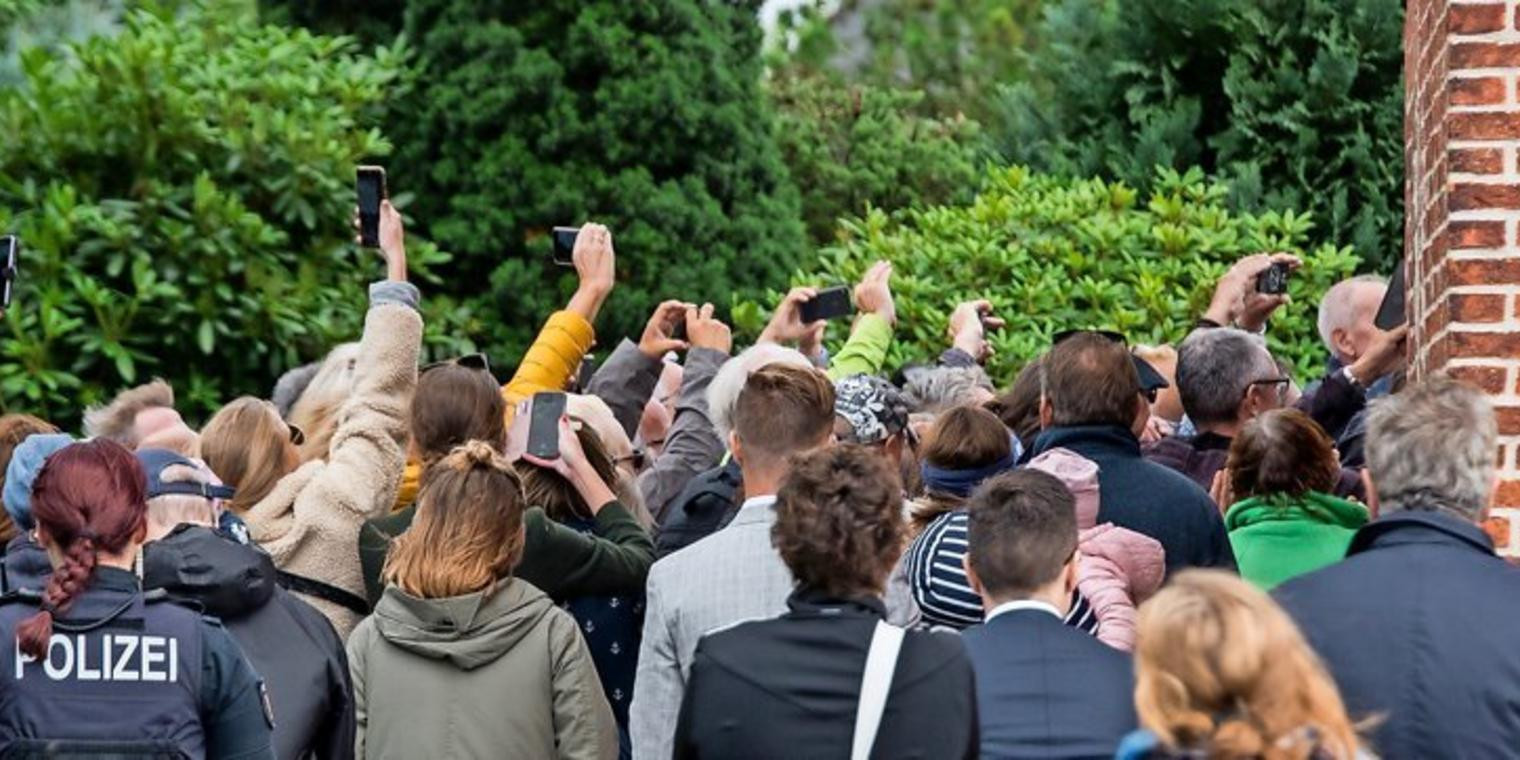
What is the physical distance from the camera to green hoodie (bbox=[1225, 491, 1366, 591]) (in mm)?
7117

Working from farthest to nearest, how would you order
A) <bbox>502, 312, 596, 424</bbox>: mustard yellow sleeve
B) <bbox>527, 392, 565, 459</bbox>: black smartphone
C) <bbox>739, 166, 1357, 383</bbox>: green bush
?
<bbox>739, 166, 1357, 383</bbox>: green bush < <bbox>502, 312, 596, 424</bbox>: mustard yellow sleeve < <bbox>527, 392, 565, 459</bbox>: black smartphone

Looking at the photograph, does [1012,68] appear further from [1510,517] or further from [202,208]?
[1510,517]

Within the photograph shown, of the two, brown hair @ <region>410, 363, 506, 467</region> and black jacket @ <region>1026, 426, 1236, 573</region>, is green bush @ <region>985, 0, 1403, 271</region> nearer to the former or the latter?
black jacket @ <region>1026, 426, 1236, 573</region>

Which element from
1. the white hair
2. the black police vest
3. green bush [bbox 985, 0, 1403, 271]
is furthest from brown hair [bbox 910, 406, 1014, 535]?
green bush [bbox 985, 0, 1403, 271]

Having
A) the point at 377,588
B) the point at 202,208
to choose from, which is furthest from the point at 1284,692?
the point at 202,208

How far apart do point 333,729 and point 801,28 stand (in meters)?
21.5

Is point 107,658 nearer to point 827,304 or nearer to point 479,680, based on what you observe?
point 479,680

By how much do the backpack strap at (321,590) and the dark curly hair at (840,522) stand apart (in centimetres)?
223

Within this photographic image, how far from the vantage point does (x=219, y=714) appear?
5875mm

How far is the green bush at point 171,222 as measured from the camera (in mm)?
12883

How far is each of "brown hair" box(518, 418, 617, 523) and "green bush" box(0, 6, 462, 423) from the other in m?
5.46

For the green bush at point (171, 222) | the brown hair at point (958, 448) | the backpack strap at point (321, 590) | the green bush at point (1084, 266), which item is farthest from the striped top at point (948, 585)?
the green bush at point (171, 222)

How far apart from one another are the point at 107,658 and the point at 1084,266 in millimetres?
Result: 7641

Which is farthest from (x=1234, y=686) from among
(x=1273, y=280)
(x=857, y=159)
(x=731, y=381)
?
(x=857, y=159)
